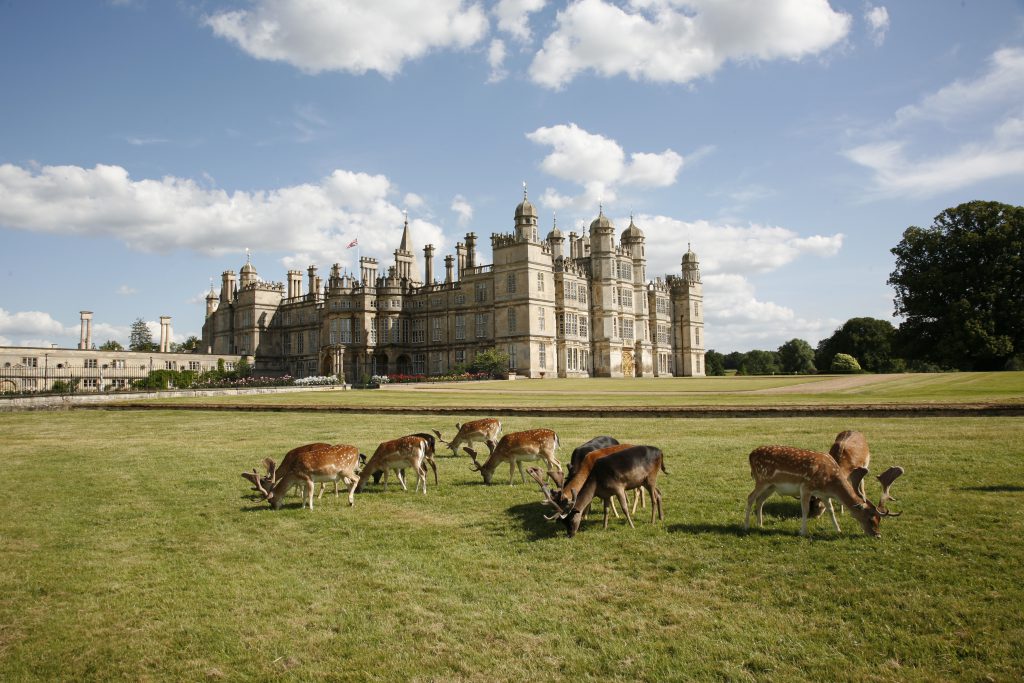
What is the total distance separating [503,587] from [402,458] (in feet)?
17.5

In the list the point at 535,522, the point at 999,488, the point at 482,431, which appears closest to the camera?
the point at 535,522

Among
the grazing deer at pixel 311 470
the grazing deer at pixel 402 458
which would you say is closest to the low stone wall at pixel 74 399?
the grazing deer at pixel 402 458

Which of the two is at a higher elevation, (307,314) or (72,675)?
(307,314)

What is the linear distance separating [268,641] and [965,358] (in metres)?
68.5

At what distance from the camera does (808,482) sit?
871cm

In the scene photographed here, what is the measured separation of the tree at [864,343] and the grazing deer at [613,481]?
8895cm

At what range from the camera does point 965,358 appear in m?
59.6

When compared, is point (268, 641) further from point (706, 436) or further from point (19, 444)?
point (19, 444)

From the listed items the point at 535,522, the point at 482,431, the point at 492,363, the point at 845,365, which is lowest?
the point at 535,522

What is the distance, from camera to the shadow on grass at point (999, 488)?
10539mm

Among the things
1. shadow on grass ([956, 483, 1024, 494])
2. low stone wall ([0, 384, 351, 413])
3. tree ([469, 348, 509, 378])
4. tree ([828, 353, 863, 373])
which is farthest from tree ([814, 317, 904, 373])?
shadow on grass ([956, 483, 1024, 494])

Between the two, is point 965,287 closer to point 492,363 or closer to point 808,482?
point 492,363

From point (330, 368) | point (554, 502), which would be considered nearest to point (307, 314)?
point (330, 368)

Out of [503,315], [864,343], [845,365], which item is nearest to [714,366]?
[864,343]
